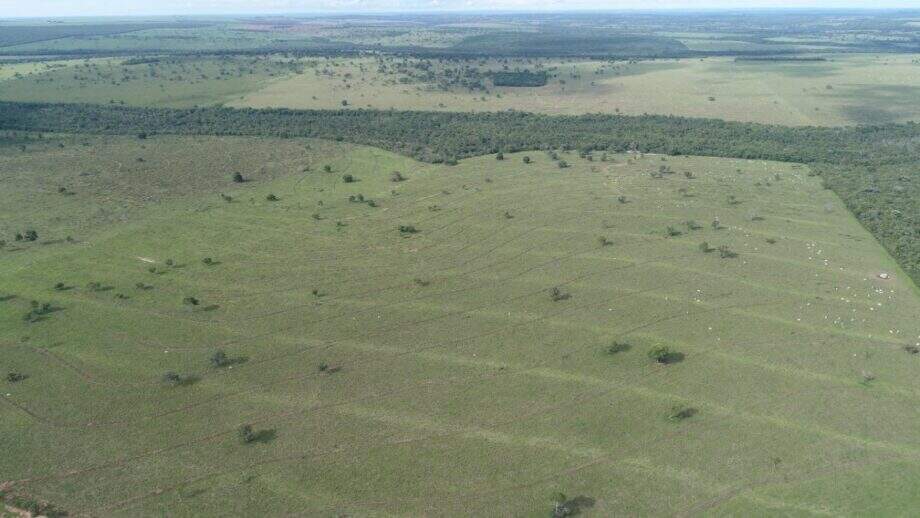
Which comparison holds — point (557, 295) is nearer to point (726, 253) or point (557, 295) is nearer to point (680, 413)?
point (680, 413)

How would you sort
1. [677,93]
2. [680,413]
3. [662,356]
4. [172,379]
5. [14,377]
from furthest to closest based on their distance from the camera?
[677,93], [662,356], [14,377], [172,379], [680,413]

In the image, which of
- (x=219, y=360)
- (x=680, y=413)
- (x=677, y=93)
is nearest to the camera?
(x=680, y=413)

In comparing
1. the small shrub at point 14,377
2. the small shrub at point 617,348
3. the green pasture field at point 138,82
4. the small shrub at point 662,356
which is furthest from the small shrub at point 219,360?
the green pasture field at point 138,82

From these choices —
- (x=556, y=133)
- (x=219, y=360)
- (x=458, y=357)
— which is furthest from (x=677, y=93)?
(x=219, y=360)

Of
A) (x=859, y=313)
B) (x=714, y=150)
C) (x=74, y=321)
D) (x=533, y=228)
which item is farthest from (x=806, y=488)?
(x=714, y=150)

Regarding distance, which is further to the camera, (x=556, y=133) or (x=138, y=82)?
(x=138, y=82)

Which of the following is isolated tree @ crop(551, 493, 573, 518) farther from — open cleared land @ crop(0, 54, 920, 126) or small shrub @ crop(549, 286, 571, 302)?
open cleared land @ crop(0, 54, 920, 126)

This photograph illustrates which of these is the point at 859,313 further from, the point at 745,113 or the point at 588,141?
the point at 745,113
